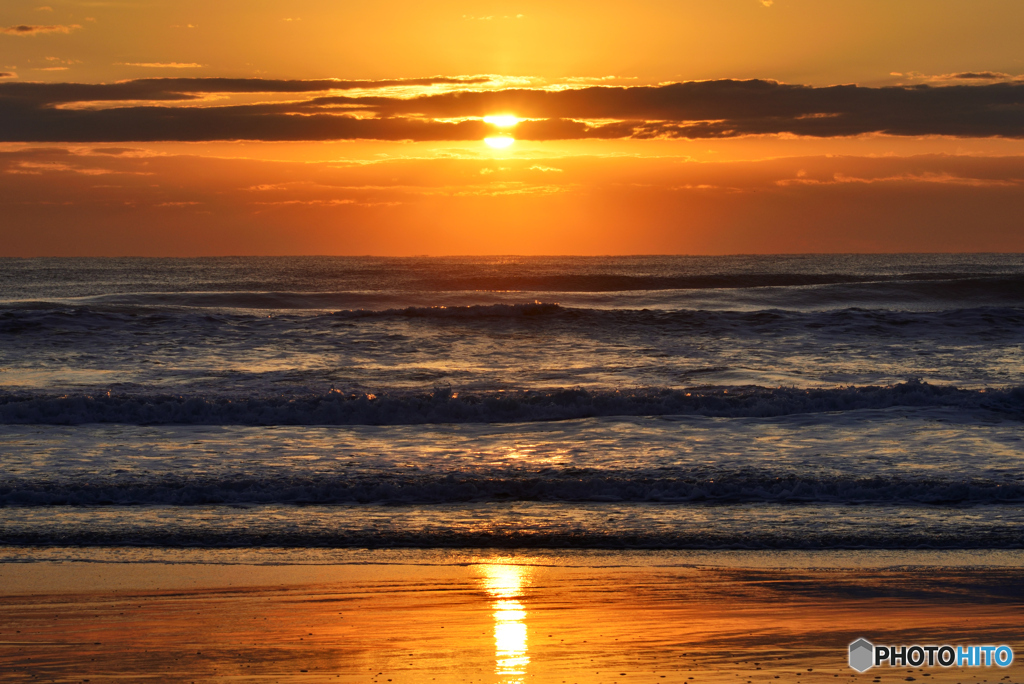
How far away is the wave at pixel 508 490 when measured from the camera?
8195mm

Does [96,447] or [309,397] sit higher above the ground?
[309,397]

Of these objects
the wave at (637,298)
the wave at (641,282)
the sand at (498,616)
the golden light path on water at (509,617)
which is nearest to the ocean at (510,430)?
the sand at (498,616)

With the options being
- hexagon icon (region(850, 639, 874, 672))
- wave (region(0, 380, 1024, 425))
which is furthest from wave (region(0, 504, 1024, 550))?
wave (region(0, 380, 1024, 425))

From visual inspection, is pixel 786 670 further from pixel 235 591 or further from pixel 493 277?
pixel 493 277

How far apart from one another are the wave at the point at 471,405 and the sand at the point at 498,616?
613 cm

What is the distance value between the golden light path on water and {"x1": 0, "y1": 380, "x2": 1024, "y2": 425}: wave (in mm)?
6453

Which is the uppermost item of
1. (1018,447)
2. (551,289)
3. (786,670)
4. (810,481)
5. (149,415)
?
(551,289)

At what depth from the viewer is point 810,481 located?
8633 millimetres

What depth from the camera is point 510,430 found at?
1186 cm

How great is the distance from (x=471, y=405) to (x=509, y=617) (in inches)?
302

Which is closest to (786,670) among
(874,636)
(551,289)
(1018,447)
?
(874,636)

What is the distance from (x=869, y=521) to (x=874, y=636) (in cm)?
253

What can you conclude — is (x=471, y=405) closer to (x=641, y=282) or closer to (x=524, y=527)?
(x=524, y=527)

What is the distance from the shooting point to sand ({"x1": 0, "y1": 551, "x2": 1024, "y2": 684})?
4793 mm
